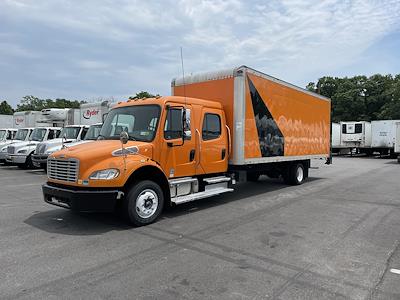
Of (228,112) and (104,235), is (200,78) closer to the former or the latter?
(228,112)

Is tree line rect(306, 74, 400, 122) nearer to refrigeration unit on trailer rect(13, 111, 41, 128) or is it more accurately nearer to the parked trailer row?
the parked trailer row

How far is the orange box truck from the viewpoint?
6207mm

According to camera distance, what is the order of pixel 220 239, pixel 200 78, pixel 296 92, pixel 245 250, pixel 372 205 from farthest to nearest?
pixel 296 92 < pixel 200 78 < pixel 372 205 < pixel 220 239 < pixel 245 250

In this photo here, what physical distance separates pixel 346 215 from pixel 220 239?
3.38 meters

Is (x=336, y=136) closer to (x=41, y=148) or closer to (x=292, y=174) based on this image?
(x=292, y=174)

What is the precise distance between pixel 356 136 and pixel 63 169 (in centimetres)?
3078

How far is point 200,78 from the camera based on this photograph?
955 centimetres

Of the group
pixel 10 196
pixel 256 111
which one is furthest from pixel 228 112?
pixel 10 196

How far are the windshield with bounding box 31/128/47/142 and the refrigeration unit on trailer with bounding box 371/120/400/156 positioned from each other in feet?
86.6

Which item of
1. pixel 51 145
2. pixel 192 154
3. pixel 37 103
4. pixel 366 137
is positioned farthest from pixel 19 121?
pixel 37 103

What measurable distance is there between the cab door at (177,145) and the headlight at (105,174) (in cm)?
118

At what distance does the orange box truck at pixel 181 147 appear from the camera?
6207 millimetres

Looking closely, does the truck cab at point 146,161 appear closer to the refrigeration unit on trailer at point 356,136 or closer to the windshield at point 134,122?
the windshield at point 134,122

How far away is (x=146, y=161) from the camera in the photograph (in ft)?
21.7
